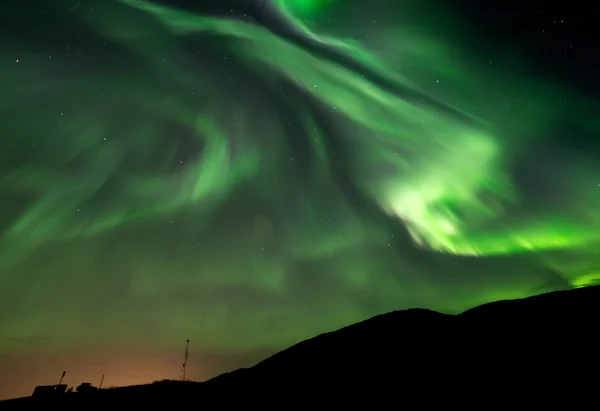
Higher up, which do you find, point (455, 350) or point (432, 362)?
point (455, 350)

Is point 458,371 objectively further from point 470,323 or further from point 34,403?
point 34,403

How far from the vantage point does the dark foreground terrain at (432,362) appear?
58.8ft

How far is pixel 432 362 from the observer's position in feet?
76.4

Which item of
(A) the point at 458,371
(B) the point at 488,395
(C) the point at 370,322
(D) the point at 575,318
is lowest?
(B) the point at 488,395

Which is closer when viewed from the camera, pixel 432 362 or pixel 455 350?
pixel 432 362

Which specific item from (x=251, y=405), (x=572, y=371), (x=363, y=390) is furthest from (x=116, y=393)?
(x=572, y=371)

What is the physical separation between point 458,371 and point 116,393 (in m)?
28.9

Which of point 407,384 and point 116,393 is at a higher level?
point 116,393

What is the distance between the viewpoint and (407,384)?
21531 mm

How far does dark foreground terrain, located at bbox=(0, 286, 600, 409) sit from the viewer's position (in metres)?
17.9

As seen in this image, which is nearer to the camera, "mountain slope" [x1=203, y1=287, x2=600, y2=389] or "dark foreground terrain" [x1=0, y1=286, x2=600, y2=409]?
"dark foreground terrain" [x1=0, y1=286, x2=600, y2=409]

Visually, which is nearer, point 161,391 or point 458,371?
point 458,371

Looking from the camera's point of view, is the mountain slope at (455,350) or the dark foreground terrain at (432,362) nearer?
the dark foreground terrain at (432,362)

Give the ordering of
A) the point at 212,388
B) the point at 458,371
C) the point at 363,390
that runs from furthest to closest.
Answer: the point at 212,388, the point at 363,390, the point at 458,371
